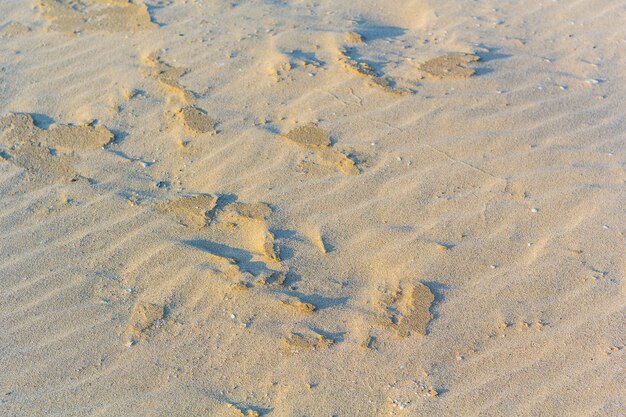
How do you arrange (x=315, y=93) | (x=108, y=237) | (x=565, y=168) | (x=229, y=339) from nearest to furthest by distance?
1. (x=229, y=339)
2. (x=108, y=237)
3. (x=565, y=168)
4. (x=315, y=93)

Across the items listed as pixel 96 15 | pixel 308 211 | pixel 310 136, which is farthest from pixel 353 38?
pixel 96 15

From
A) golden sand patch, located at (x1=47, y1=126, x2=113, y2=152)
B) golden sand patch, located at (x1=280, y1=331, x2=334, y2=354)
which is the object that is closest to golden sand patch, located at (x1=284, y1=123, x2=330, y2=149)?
golden sand patch, located at (x1=47, y1=126, x2=113, y2=152)

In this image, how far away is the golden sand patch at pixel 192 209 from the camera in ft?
10.6

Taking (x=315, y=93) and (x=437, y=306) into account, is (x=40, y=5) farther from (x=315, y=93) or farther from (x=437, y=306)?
(x=437, y=306)

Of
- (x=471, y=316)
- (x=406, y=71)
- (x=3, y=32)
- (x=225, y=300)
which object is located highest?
(x=3, y=32)

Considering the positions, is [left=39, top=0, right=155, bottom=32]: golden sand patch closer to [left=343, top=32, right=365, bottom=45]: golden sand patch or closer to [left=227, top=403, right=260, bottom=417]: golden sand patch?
[left=343, top=32, right=365, bottom=45]: golden sand patch

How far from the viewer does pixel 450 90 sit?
13.0 feet

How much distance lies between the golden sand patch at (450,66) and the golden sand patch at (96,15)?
175 centimetres

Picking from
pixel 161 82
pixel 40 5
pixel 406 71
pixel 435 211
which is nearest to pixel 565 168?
pixel 435 211

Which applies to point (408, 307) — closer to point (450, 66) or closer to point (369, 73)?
point (369, 73)

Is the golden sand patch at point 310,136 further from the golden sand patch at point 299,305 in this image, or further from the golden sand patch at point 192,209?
the golden sand patch at point 299,305

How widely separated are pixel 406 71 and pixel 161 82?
1395mm

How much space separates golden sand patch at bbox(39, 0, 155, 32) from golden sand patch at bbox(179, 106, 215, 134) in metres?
0.97

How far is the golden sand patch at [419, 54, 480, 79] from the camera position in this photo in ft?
13.3
